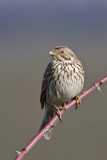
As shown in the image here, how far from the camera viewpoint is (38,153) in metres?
15.8

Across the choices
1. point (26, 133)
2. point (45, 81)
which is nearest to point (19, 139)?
point (26, 133)

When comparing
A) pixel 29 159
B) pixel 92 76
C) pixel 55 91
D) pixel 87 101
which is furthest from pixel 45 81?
pixel 92 76

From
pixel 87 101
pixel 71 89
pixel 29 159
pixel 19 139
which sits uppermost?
pixel 87 101

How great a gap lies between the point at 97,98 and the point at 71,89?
15.2 m

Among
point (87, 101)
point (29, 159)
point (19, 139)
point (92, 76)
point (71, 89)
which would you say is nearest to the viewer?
point (71, 89)

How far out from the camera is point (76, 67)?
5.99 metres

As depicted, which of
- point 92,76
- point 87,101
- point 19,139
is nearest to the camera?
point 19,139

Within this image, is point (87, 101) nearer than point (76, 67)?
No

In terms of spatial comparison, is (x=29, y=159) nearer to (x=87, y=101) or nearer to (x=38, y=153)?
(x=38, y=153)

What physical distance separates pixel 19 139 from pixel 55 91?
10.4m

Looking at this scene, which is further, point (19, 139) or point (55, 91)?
point (19, 139)

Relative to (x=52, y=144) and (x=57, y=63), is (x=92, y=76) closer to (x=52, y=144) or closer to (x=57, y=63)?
(x=52, y=144)

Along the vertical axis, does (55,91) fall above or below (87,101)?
below

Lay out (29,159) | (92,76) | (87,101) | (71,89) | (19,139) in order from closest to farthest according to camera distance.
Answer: (71,89) < (29,159) < (19,139) < (87,101) < (92,76)
